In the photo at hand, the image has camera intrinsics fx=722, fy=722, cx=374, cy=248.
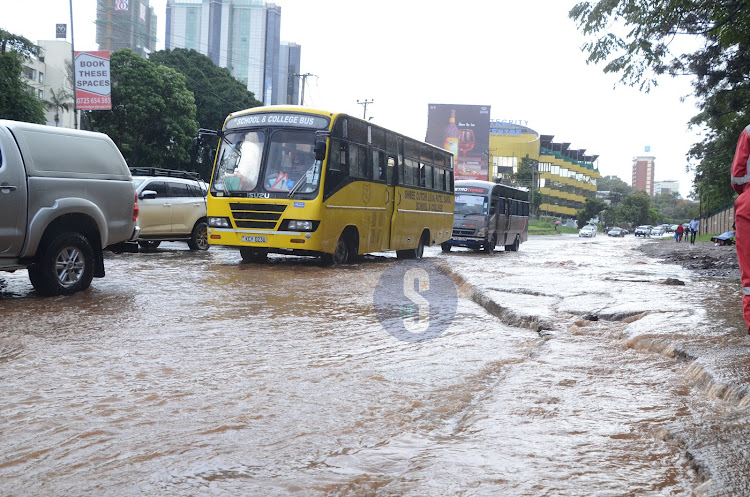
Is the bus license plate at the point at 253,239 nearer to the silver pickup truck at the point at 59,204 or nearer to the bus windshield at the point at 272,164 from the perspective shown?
the bus windshield at the point at 272,164

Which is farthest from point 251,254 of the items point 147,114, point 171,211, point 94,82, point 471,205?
point 147,114

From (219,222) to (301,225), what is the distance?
5.48 feet

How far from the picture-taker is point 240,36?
123 m

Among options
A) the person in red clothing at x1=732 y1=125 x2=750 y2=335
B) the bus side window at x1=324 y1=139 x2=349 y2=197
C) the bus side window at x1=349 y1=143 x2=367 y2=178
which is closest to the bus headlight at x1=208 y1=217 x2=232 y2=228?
the bus side window at x1=324 y1=139 x2=349 y2=197

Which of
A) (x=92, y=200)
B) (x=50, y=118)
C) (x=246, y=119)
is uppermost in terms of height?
(x=50, y=118)

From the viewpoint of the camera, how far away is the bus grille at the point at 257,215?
42.8 ft

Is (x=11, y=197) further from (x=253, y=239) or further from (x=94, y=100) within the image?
(x=94, y=100)

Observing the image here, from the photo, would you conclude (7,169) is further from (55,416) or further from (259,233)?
(259,233)

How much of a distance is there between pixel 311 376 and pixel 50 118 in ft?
237

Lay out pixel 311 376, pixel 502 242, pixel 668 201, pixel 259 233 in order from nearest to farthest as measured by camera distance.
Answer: pixel 311 376
pixel 259 233
pixel 502 242
pixel 668 201

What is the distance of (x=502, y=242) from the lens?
91.8ft

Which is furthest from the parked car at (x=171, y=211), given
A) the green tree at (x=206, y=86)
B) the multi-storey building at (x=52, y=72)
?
the multi-storey building at (x=52, y=72)

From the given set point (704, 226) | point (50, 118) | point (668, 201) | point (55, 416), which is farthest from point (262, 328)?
point (668, 201)

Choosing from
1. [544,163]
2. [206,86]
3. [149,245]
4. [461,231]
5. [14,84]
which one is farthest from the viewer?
[544,163]
